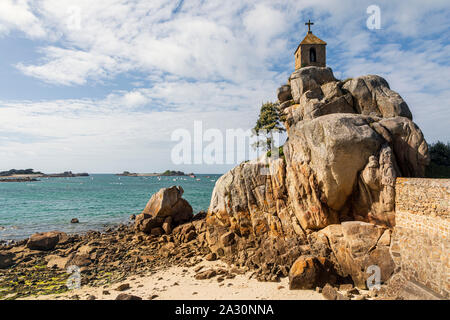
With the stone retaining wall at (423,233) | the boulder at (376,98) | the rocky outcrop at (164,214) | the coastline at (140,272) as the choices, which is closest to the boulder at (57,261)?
the coastline at (140,272)

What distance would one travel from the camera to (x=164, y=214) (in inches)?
989

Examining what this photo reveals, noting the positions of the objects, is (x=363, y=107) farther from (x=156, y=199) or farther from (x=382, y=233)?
(x=156, y=199)

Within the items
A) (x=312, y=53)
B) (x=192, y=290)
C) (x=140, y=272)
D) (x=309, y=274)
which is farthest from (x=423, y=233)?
(x=312, y=53)

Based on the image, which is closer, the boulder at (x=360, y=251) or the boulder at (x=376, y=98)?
the boulder at (x=360, y=251)

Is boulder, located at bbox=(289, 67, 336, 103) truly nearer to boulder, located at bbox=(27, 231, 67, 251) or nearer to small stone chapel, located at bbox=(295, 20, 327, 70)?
small stone chapel, located at bbox=(295, 20, 327, 70)

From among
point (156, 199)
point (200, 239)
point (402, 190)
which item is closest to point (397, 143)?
point (402, 190)

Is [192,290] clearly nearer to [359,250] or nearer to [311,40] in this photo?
[359,250]

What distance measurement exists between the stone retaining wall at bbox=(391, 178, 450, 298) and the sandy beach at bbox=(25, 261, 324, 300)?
5.07m

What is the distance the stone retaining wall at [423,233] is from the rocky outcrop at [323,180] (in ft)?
2.29

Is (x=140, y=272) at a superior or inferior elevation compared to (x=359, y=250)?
inferior

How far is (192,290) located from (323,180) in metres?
10.8

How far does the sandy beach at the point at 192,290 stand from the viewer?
12906 millimetres

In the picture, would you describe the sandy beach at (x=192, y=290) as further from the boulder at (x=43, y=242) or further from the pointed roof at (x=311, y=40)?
the pointed roof at (x=311, y=40)

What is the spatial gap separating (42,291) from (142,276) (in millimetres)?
5995
